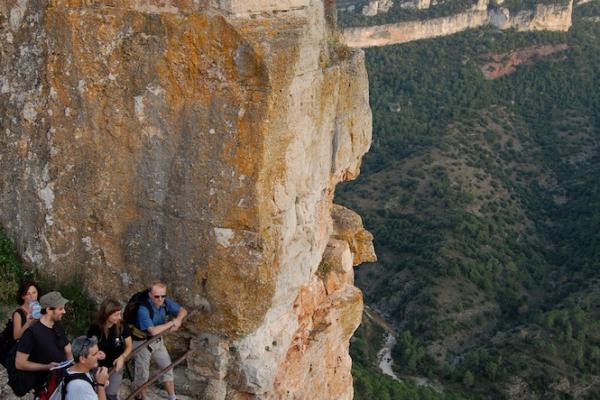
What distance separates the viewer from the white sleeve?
4438 millimetres

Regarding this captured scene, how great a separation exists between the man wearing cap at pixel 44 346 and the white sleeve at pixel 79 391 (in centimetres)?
46

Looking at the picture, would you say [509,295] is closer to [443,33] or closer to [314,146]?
[314,146]

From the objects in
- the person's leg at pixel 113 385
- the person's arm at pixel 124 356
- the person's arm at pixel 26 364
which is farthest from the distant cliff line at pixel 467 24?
the person's arm at pixel 26 364

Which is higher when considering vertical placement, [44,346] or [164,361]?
[44,346]

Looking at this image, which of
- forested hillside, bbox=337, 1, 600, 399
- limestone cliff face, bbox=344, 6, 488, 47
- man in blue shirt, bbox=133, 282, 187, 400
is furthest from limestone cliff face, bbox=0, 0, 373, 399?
limestone cliff face, bbox=344, 6, 488, 47

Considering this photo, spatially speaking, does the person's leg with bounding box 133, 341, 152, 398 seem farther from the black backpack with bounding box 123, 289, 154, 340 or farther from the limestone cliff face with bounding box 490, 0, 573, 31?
the limestone cliff face with bounding box 490, 0, 573, 31

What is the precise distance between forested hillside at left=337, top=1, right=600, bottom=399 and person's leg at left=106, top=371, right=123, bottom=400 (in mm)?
19583

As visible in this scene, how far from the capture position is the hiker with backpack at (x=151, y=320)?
577 centimetres

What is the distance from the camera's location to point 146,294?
5879 mm

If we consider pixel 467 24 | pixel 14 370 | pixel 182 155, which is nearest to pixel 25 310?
pixel 14 370

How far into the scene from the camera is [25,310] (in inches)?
210

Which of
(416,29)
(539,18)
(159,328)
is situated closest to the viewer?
(159,328)

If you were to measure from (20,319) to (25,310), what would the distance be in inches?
3.0

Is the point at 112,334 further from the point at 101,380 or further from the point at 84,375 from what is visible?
the point at 84,375
